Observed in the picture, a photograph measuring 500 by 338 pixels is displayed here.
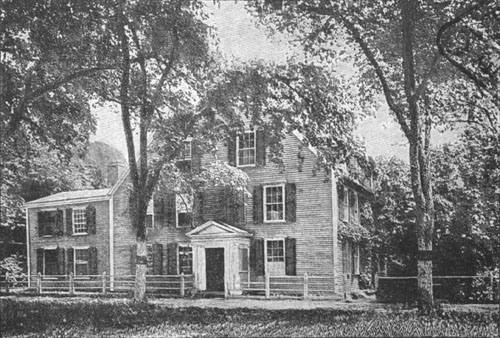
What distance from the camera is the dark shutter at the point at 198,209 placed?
4.03 meters

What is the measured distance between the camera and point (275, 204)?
3834 millimetres

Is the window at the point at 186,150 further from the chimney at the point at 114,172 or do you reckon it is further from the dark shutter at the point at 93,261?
the dark shutter at the point at 93,261

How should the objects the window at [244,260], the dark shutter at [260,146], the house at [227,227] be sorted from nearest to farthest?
the house at [227,227] < the dark shutter at [260,146] < the window at [244,260]

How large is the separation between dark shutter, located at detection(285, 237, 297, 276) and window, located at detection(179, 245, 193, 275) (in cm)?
67

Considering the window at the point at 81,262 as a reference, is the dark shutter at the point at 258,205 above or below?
above

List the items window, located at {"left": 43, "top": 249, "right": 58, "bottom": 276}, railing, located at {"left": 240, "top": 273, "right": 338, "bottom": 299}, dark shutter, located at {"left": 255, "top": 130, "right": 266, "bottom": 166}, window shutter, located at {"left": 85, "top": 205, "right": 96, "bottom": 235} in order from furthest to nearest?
window, located at {"left": 43, "top": 249, "right": 58, "bottom": 276} < window shutter, located at {"left": 85, "top": 205, "right": 96, "bottom": 235} < dark shutter, located at {"left": 255, "top": 130, "right": 266, "bottom": 166} < railing, located at {"left": 240, "top": 273, "right": 338, "bottom": 299}

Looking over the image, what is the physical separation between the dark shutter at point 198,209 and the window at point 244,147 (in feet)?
1.36

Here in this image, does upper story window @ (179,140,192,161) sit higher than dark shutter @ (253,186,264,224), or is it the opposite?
upper story window @ (179,140,192,161)

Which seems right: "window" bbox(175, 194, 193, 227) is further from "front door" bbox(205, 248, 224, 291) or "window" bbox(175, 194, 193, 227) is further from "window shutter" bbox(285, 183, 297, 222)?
"window shutter" bbox(285, 183, 297, 222)

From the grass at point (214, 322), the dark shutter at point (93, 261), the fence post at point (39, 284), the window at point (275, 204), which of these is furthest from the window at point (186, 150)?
the fence post at point (39, 284)

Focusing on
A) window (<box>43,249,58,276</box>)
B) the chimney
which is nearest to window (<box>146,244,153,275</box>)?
the chimney

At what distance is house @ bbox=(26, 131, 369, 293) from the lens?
3660 millimetres

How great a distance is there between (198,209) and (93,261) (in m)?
0.92

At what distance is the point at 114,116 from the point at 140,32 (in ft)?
A: 2.11
